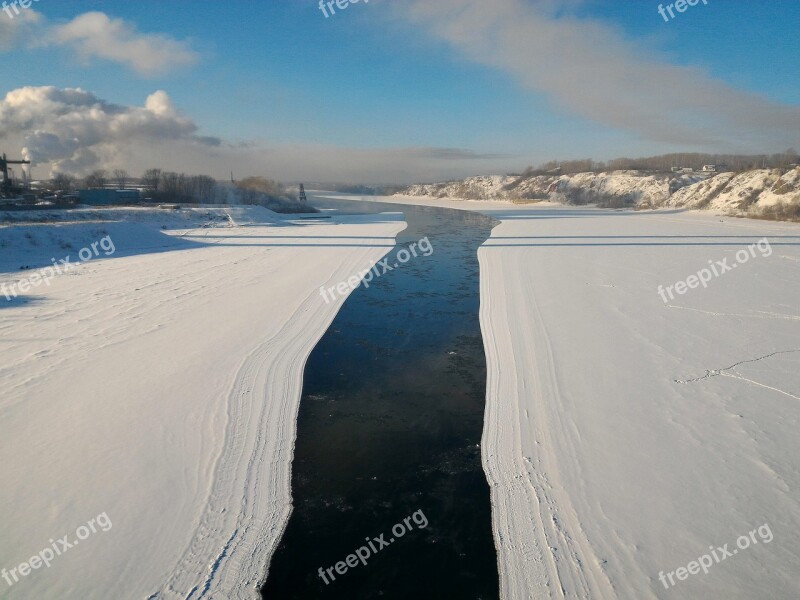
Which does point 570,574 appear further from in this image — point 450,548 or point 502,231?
point 502,231

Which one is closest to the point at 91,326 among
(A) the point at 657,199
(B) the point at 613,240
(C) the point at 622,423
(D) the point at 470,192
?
(C) the point at 622,423
